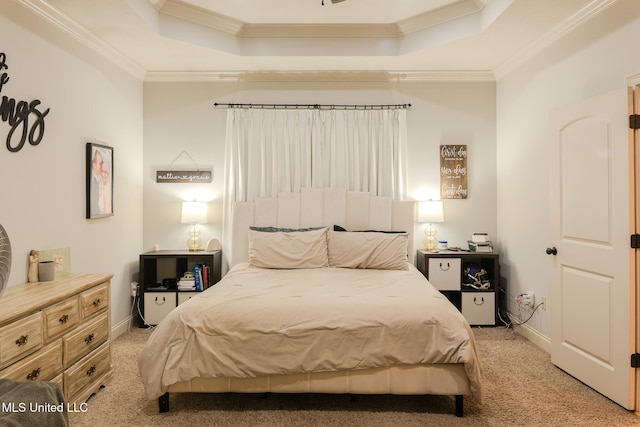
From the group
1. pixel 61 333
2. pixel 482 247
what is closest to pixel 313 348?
pixel 61 333

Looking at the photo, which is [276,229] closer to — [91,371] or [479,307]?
[91,371]

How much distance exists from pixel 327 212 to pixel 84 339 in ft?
8.41

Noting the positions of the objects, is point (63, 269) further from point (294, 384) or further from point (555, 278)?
point (555, 278)

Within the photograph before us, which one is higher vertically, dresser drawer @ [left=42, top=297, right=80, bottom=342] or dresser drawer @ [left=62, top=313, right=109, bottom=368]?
dresser drawer @ [left=42, top=297, right=80, bottom=342]

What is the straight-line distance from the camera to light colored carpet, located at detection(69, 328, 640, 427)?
243 cm

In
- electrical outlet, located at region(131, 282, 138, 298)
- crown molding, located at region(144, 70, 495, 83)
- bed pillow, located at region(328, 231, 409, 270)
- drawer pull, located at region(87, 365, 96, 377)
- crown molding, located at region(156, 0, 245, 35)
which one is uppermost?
crown molding, located at region(156, 0, 245, 35)

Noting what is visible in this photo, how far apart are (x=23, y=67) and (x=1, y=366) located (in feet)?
6.30

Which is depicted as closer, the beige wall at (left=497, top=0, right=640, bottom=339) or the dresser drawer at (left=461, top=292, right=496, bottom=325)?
the beige wall at (left=497, top=0, right=640, bottom=339)

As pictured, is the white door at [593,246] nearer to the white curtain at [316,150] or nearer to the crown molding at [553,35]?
the crown molding at [553,35]

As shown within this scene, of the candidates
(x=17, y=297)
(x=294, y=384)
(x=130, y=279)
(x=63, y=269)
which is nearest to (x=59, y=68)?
(x=63, y=269)

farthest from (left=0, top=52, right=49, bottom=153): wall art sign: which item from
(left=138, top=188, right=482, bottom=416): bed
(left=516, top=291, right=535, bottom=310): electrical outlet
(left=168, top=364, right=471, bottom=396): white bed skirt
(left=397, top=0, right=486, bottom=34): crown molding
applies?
(left=516, top=291, right=535, bottom=310): electrical outlet

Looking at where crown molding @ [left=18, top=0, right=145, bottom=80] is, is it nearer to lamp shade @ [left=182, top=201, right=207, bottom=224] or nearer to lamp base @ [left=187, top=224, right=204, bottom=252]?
lamp shade @ [left=182, top=201, right=207, bottom=224]

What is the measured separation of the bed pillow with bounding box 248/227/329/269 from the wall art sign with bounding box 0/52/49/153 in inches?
77.1

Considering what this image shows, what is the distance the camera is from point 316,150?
458cm
